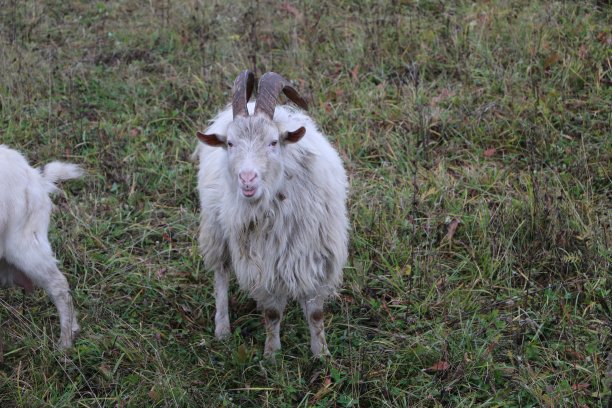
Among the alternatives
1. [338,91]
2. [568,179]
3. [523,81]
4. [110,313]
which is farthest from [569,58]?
[110,313]

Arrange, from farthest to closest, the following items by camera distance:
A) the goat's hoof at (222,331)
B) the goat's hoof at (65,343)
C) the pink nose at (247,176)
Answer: the goat's hoof at (222,331) < the goat's hoof at (65,343) < the pink nose at (247,176)

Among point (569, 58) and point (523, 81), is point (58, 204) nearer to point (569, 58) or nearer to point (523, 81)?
point (523, 81)

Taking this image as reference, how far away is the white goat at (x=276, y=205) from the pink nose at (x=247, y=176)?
3 centimetres

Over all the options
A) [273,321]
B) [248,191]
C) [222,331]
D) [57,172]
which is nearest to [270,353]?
[273,321]

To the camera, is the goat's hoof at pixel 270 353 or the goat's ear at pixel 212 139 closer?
the goat's ear at pixel 212 139

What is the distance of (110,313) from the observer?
448 centimetres

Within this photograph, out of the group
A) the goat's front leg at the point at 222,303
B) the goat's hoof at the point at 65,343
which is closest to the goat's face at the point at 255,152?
the goat's front leg at the point at 222,303

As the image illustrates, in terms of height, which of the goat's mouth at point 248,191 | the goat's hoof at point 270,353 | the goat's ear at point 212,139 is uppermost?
the goat's ear at point 212,139

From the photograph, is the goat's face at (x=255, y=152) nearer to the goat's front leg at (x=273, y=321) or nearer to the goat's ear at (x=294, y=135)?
the goat's ear at (x=294, y=135)

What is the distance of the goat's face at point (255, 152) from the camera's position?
3.70 m

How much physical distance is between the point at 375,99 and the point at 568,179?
184cm

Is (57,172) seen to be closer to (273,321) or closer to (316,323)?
(273,321)

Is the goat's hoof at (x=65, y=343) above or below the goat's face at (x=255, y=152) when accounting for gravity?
below

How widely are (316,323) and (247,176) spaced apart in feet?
3.58
